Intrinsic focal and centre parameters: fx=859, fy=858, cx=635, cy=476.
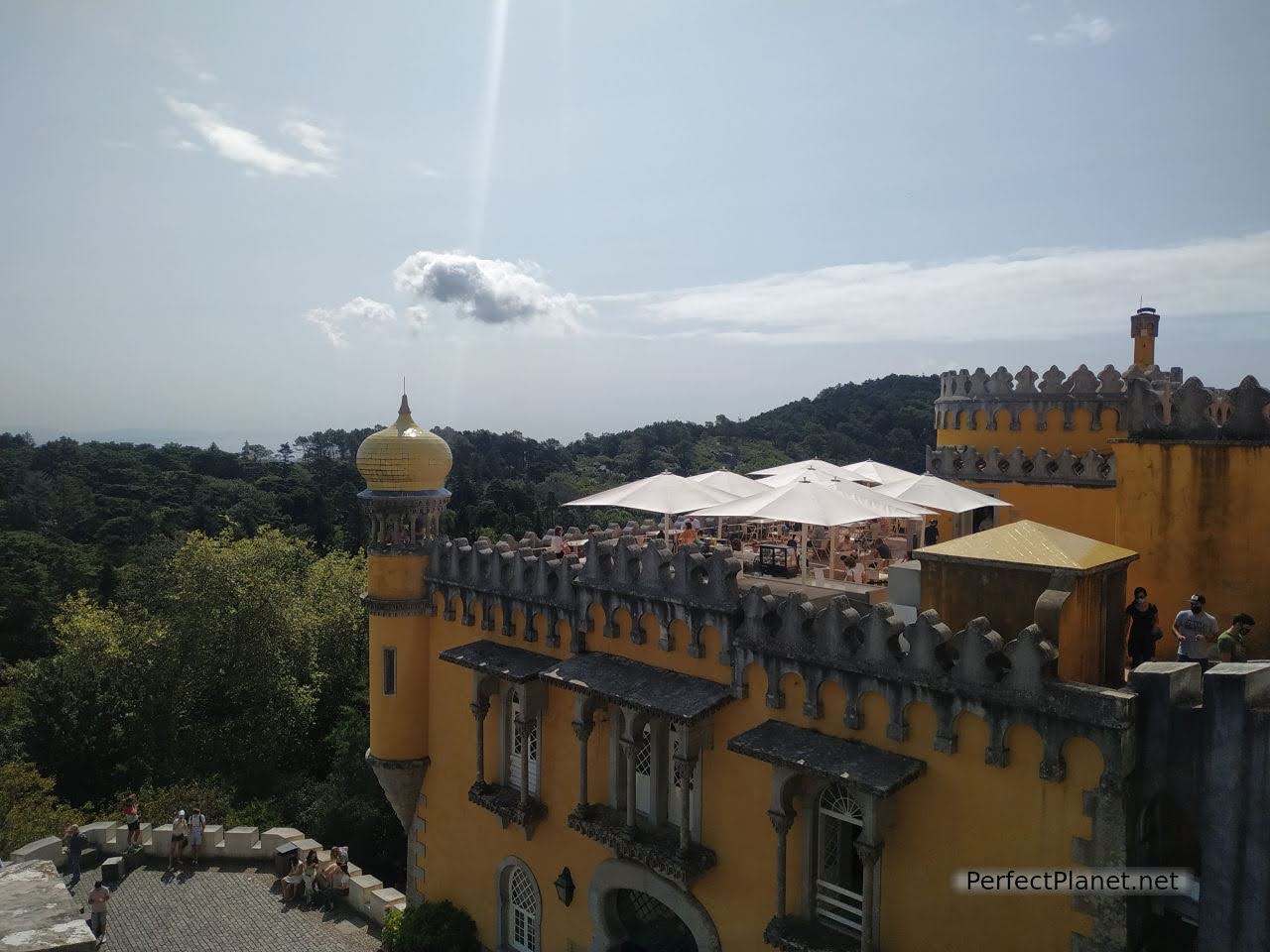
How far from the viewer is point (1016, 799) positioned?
32.0ft

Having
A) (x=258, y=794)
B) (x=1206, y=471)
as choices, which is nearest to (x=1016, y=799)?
(x=1206, y=471)

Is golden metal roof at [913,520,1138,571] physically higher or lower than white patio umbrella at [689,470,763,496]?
lower

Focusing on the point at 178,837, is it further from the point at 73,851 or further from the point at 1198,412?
the point at 1198,412

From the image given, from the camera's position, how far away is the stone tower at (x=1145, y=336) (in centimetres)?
2062

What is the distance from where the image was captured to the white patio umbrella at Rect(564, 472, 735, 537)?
57.2 feet

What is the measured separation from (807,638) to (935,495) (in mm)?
6382

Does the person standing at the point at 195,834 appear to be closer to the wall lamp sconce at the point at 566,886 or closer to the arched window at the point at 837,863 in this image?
the wall lamp sconce at the point at 566,886

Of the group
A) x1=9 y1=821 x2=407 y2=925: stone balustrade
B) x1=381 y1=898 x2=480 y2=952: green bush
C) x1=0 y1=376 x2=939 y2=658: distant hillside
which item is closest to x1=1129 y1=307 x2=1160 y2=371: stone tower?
x1=381 y1=898 x2=480 y2=952: green bush

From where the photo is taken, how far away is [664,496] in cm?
1789

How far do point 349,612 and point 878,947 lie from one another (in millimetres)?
31194

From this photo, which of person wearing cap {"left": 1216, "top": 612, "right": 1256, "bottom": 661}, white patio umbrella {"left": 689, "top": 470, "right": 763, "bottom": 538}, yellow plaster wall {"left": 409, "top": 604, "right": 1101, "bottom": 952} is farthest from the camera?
white patio umbrella {"left": 689, "top": 470, "right": 763, "bottom": 538}

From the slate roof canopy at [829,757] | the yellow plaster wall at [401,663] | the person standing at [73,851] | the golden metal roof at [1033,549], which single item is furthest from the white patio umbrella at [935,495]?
the person standing at [73,851]

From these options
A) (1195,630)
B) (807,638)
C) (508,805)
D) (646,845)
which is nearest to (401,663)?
(508,805)

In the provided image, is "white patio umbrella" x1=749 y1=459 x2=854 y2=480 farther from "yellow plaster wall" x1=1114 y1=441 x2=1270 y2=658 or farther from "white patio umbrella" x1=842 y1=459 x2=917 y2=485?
"yellow plaster wall" x1=1114 y1=441 x2=1270 y2=658
